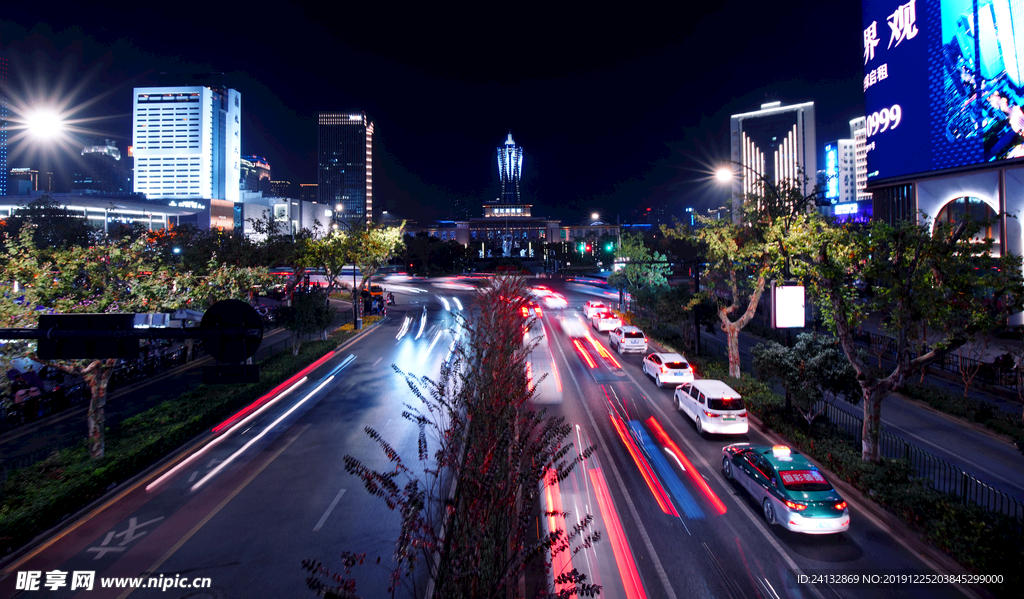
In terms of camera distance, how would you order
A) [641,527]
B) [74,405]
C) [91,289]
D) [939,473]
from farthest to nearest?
1. [74,405]
2. [91,289]
3. [939,473]
4. [641,527]

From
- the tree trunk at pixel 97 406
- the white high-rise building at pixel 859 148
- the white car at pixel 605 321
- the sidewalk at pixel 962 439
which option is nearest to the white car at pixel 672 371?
the sidewalk at pixel 962 439

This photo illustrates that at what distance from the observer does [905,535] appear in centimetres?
1041

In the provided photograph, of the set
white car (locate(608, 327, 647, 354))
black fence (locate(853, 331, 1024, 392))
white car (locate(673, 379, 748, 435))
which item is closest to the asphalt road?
white car (locate(673, 379, 748, 435))

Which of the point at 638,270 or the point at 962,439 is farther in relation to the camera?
the point at 638,270

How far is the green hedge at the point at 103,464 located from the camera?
1044 centimetres

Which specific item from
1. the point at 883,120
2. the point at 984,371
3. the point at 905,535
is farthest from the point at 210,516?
the point at 883,120

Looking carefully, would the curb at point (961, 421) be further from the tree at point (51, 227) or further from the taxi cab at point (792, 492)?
the tree at point (51, 227)

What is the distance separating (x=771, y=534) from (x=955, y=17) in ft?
124

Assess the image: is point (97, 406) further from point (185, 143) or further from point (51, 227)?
point (185, 143)

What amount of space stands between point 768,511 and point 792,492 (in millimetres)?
925

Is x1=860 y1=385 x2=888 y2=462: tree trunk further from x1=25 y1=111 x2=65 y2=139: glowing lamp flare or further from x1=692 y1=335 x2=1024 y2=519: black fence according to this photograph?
x1=25 y1=111 x2=65 y2=139: glowing lamp flare

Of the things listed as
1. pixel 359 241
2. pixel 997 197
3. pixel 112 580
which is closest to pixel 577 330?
pixel 359 241

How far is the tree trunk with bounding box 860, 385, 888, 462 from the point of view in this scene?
12137 mm

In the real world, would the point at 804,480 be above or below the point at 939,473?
above
